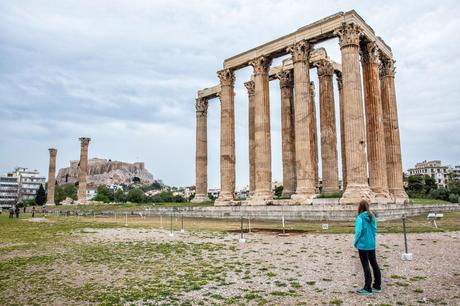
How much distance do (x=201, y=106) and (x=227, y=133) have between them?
13546 mm

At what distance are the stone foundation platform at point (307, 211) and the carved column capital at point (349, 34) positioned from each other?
554 inches

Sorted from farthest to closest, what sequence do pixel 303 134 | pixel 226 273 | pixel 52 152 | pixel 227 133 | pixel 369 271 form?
pixel 52 152, pixel 227 133, pixel 303 134, pixel 226 273, pixel 369 271

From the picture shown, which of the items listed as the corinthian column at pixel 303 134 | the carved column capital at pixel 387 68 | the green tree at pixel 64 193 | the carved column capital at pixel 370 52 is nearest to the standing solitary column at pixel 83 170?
the green tree at pixel 64 193

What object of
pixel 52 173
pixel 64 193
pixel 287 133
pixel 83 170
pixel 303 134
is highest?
pixel 287 133

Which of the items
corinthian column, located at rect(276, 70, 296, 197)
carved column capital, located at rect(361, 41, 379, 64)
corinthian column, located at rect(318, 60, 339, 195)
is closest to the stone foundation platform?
corinthian column, located at rect(318, 60, 339, 195)

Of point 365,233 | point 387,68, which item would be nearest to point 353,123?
point 387,68

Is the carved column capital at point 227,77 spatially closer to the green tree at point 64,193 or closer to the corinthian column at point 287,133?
the corinthian column at point 287,133

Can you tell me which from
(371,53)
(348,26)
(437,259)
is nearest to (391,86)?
(371,53)

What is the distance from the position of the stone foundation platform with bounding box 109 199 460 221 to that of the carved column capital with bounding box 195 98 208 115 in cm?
1777

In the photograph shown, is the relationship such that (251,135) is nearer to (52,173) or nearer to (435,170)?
(52,173)

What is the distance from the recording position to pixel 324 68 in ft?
130

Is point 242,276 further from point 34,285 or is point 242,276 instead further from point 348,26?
point 348,26

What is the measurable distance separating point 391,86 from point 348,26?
37.2 ft

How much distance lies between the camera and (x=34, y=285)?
841 centimetres
